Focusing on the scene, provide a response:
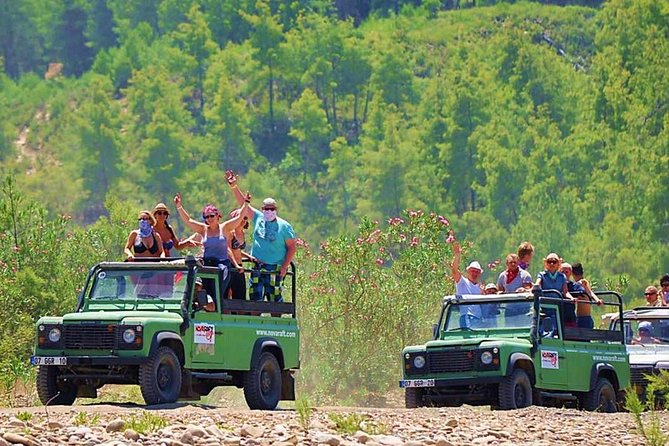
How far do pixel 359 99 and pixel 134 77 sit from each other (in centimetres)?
1393

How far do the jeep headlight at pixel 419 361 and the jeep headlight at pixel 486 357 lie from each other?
34.1 inches

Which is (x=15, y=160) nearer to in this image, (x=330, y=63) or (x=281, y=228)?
(x=330, y=63)

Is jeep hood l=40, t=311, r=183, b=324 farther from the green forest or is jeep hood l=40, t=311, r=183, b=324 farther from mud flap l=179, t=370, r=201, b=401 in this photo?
the green forest

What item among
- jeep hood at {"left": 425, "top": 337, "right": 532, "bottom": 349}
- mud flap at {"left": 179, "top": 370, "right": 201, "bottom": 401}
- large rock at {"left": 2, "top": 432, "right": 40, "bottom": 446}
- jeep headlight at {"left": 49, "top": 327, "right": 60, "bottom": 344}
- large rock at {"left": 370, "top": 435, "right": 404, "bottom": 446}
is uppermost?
jeep headlight at {"left": 49, "top": 327, "right": 60, "bottom": 344}

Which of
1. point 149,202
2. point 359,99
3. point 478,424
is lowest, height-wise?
point 478,424

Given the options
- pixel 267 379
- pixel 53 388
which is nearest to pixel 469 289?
pixel 267 379

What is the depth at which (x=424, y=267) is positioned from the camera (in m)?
32.0

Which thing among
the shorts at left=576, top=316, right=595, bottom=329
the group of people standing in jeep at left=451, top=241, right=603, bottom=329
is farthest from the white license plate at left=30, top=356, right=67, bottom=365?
the shorts at left=576, top=316, right=595, bottom=329

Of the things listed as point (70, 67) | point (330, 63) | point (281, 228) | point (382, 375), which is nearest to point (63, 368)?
point (281, 228)

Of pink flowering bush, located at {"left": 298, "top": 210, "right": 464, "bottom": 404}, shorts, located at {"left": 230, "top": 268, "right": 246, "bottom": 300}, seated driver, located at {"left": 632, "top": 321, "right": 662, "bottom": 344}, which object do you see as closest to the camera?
shorts, located at {"left": 230, "top": 268, "right": 246, "bottom": 300}

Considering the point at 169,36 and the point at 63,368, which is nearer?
the point at 63,368

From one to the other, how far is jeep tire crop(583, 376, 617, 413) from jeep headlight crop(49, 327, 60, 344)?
6950 millimetres

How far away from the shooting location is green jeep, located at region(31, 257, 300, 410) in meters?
19.1

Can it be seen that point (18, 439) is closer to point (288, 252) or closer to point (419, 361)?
point (288, 252)
